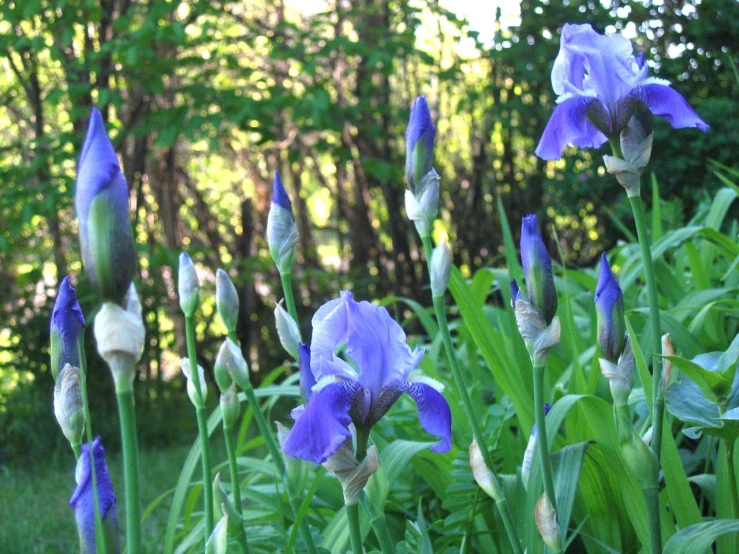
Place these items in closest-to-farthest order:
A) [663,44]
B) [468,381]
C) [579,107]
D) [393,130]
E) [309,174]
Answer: [579,107] → [468,381] → [663,44] → [393,130] → [309,174]

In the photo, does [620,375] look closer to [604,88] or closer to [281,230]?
[604,88]

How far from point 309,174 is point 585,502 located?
6410mm

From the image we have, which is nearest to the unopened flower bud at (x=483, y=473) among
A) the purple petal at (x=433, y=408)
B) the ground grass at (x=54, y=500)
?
the purple petal at (x=433, y=408)

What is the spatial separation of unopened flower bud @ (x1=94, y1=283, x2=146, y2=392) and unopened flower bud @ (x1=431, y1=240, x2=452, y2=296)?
0.51 metres

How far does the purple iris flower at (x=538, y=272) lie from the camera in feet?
3.21

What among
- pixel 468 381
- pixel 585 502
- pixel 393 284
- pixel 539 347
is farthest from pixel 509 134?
pixel 539 347

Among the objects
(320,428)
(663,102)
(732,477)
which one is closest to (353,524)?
(320,428)

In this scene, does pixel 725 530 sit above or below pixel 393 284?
below

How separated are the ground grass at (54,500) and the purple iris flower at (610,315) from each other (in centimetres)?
139

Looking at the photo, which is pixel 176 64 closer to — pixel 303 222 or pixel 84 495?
pixel 303 222

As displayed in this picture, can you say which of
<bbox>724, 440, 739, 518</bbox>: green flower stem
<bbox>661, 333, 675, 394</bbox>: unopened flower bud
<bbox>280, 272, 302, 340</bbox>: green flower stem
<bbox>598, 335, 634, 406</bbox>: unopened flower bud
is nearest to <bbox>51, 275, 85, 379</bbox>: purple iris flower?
<bbox>280, 272, 302, 340</bbox>: green flower stem

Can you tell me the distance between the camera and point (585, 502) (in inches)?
59.0

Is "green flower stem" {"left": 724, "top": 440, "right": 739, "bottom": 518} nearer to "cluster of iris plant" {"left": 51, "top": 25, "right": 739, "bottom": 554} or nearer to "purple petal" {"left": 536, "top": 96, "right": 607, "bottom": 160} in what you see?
"cluster of iris plant" {"left": 51, "top": 25, "right": 739, "bottom": 554}

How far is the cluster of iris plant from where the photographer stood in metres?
0.70
